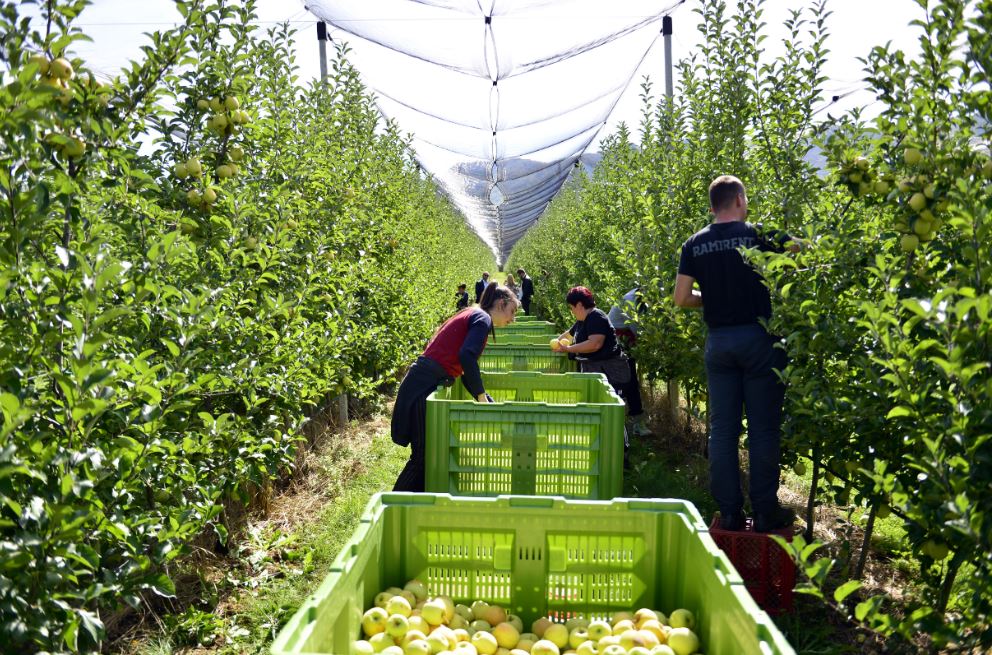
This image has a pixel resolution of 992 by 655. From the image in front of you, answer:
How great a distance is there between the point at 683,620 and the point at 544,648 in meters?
0.45

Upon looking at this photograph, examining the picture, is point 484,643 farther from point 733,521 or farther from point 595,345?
point 595,345

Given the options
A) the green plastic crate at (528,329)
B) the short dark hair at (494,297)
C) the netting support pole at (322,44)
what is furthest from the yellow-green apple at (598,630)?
the green plastic crate at (528,329)

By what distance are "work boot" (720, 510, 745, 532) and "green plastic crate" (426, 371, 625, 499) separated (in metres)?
0.77

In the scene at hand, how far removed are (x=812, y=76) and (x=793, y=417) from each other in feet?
7.43

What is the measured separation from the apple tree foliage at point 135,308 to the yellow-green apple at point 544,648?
1.22 metres

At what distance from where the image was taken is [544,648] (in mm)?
2312

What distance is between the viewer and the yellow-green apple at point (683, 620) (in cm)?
227

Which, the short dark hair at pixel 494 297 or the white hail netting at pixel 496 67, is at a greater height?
the white hail netting at pixel 496 67

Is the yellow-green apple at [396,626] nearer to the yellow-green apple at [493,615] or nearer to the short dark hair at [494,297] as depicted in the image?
the yellow-green apple at [493,615]

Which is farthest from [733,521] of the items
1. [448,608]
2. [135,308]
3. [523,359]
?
[523,359]

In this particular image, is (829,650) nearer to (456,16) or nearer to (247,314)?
(247,314)

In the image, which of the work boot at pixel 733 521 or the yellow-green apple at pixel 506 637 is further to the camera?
the work boot at pixel 733 521

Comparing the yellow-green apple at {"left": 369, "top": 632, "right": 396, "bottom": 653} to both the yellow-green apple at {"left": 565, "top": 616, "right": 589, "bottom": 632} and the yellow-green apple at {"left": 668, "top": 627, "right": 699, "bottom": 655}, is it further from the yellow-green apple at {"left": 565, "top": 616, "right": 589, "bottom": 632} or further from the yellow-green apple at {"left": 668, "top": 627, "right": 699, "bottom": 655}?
the yellow-green apple at {"left": 668, "top": 627, "right": 699, "bottom": 655}

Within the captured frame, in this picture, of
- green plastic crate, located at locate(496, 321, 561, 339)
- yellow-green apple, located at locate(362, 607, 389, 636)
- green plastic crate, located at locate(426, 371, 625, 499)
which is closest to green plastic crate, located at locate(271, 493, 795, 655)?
yellow-green apple, located at locate(362, 607, 389, 636)
